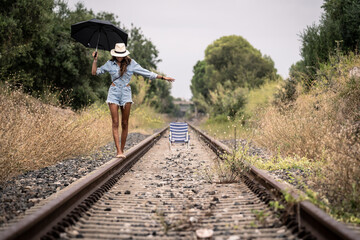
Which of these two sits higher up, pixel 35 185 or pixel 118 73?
pixel 118 73

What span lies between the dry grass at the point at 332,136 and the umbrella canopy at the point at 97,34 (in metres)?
4.36

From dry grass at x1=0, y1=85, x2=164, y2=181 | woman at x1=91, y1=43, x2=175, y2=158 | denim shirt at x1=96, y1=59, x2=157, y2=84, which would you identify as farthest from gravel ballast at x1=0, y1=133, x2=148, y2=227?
denim shirt at x1=96, y1=59, x2=157, y2=84

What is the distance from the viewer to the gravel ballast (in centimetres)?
352

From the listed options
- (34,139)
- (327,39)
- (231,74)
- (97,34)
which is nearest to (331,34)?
(327,39)


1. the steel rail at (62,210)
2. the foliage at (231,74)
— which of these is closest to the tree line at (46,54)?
the steel rail at (62,210)

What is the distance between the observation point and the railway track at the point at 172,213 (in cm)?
273

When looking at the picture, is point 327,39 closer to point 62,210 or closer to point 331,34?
point 331,34

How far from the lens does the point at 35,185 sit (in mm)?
4559

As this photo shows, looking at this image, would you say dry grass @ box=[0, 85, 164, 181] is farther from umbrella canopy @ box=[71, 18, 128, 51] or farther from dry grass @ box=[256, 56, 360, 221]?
dry grass @ box=[256, 56, 360, 221]

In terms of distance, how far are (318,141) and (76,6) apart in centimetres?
1833

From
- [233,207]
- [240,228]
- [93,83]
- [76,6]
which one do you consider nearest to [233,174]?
[233,207]

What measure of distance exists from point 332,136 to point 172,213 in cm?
269

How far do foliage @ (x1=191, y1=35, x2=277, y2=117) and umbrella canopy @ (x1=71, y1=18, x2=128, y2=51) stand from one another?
1070 centimetres

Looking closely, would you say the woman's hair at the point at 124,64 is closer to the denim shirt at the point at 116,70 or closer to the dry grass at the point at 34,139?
the denim shirt at the point at 116,70
